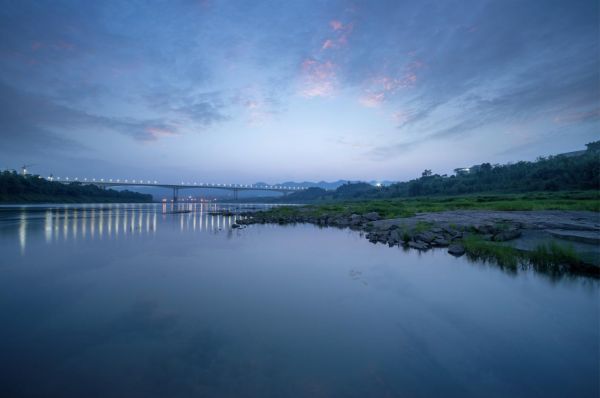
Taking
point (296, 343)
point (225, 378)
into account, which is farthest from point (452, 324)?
point (225, 378)

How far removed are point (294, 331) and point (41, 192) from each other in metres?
106

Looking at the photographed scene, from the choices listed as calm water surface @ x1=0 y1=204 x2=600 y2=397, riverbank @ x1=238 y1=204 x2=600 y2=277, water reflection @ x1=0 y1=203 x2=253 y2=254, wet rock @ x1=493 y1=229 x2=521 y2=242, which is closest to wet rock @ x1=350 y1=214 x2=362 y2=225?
riverbank @ x1=238 y1=204 x2=600 y2=277

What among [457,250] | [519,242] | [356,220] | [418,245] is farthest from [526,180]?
[457,250]

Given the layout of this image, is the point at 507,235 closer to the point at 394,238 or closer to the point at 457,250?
the point at 457,250

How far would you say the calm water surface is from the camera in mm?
3885

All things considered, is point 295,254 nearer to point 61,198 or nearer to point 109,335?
point 109,335

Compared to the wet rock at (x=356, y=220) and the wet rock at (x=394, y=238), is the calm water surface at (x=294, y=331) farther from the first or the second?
the wet rock at (x=356, y=220)

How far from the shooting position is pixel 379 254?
12.8 m

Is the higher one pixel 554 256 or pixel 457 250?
pixel 554 256

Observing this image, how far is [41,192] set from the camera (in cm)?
8050

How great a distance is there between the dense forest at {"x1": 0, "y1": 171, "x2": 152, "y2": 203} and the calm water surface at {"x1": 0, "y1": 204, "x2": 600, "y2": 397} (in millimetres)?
86159

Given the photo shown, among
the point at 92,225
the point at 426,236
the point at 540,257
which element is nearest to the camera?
the point at 540,257

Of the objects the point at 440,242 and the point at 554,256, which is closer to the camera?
the point at 554,256

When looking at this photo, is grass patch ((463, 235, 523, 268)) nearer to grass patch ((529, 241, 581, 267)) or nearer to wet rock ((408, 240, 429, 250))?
grass patch ((529, 241, 581, 267))
